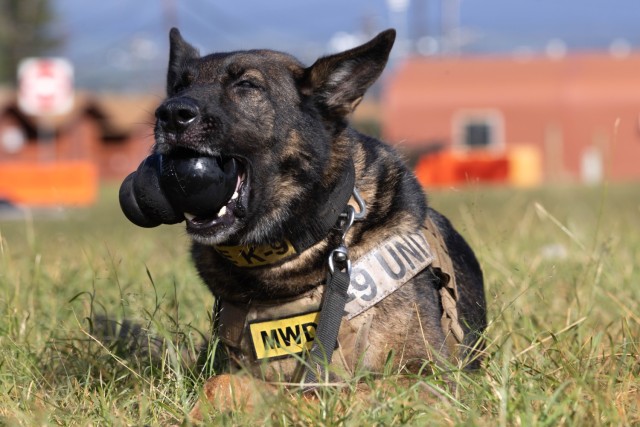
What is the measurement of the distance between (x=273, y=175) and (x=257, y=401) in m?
1.06

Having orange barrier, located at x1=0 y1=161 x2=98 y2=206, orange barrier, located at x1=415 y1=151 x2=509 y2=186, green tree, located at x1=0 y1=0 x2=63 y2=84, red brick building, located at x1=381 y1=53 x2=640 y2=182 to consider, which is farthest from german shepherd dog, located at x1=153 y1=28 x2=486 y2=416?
green tree, located at x1=0 y1=0 x2=63 y2=84

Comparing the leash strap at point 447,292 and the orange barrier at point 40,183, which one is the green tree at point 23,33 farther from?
the leash strap at point 447,292

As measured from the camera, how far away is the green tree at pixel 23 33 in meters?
95.8

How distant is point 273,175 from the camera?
4.16 m

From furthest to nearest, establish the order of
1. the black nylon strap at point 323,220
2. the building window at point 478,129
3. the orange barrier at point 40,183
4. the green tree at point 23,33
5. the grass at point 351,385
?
1. the green tree at point 23,33
2. the building window at point 478,129
3. the orange barrier at point 40,183
4. the black nylon strap at point 323,220
5. the grass at point 351,385

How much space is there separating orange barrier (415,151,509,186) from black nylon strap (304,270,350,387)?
24.8 meters

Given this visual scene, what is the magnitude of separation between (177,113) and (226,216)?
1.52ft

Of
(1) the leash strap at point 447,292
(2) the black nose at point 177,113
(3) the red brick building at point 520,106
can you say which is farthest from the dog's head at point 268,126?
(3) the red brick building at point 520,106

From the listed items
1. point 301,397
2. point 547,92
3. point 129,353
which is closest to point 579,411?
point 301,397

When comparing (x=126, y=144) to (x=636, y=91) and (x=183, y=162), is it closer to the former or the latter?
(x=636, y=91)

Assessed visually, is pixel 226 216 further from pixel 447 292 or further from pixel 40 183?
pixel 40 183

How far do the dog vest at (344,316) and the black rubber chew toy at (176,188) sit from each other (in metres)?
0.51

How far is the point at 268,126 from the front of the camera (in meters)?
4.18

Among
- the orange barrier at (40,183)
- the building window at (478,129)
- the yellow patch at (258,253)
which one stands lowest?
the building window at (478,129)
